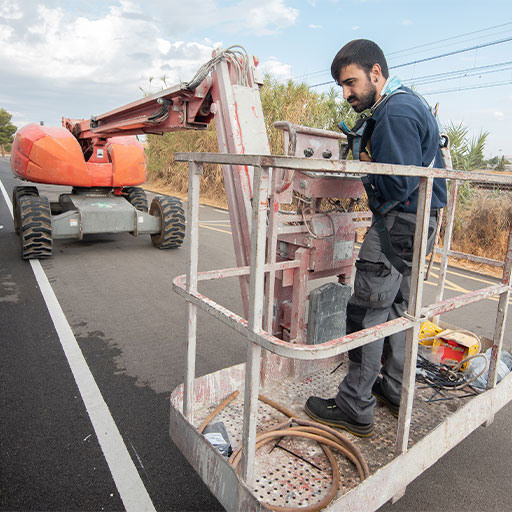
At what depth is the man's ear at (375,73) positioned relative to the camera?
252 cm

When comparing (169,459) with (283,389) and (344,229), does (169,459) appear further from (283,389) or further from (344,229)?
(344,229)

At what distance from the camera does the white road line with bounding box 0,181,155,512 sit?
2.43 m

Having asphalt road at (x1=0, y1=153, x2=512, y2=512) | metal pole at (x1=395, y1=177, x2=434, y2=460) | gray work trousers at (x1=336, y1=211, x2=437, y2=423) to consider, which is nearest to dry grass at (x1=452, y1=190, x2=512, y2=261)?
asphalt road at (x1=0, y1=153, x2=512, y2=512)

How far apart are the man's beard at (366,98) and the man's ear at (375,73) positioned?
1.1 inches

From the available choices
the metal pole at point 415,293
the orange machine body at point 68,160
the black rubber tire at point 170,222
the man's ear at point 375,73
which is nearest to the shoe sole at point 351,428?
the metal pole at point 415,293

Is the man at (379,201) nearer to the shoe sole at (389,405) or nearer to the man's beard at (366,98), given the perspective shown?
the man's beard at (366,98)

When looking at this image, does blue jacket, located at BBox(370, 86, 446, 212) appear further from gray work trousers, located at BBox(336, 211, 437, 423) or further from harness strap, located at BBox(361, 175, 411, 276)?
gray work trousers, located at BBox(336, 211, 437, 423)

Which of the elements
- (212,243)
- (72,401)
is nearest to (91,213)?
(212,243)

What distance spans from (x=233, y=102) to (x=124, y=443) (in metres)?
2.55

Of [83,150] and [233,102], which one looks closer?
[233,102]

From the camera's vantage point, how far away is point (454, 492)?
255 cm

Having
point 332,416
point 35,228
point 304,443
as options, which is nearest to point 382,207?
point 332,416

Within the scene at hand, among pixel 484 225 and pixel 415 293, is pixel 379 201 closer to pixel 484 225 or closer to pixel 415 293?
pixel 415 293

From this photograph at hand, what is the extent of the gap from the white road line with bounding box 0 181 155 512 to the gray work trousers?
1.27 metres
